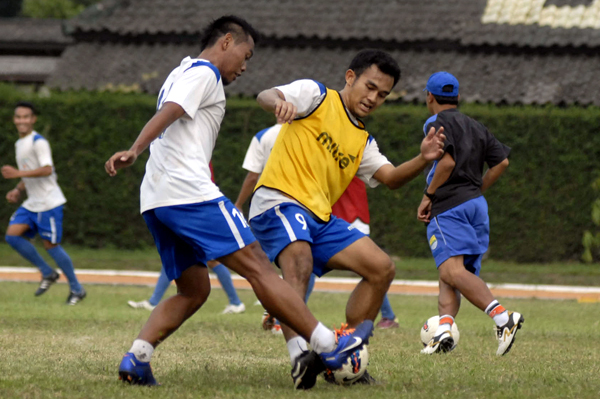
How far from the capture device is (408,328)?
8.37m

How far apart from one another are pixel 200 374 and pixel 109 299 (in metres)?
5.97

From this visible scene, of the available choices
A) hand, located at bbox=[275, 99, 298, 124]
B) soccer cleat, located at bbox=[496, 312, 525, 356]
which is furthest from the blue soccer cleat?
soccer cleat, located at bbox=[496, 312, 525, 356]

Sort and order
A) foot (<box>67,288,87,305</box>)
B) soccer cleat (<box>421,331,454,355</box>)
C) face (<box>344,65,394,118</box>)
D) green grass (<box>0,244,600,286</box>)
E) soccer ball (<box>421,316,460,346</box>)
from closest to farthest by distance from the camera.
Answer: face (<box>344,65,394,118</box>) → soccer cleat (<box>421,331,454,355</box>) → soccer ball (<box>421,316,460,346</box>) → foot (<box>67,288,87,305</box>) → green grass (<box>0,244,600,286</box>)

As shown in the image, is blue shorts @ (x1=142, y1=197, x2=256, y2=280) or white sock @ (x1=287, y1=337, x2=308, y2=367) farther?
white sock @ (x1=287, y1=337, x2=308, y2=367)

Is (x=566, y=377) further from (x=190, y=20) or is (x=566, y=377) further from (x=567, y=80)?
(x=190, y=20)

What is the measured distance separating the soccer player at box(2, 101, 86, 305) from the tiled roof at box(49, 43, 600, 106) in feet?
26.4

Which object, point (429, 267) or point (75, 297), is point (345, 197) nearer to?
point (75, 297)

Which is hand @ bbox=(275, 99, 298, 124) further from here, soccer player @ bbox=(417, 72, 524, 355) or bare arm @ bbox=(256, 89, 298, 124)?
soccer player @ bbox=(417, 72, 524, 355)

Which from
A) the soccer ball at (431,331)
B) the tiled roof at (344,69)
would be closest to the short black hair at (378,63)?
the soccer ball at (431,331)

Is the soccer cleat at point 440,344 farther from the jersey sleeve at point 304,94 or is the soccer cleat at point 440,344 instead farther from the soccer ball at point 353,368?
the jersey sleeve at point 304,94

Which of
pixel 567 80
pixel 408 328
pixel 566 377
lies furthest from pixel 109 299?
pixel 567 80

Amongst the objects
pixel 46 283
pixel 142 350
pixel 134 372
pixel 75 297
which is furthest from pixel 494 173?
pixel 46 283

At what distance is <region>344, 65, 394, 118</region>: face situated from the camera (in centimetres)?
558

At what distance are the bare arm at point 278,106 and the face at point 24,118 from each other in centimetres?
642
